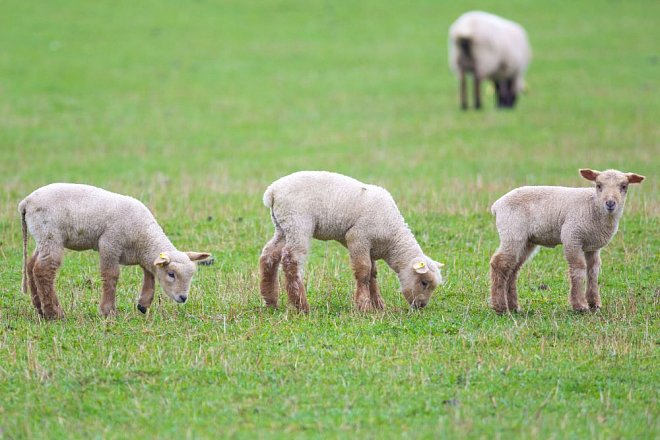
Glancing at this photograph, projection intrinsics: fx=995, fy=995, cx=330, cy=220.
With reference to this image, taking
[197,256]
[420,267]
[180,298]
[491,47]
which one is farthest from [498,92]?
[180,298]

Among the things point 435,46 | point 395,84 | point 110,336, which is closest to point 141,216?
point 110,336

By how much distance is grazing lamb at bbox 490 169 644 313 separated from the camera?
9547 mm

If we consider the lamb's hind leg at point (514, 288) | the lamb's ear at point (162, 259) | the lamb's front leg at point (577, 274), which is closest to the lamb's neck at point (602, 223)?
the lamb's front leg at point (577, 274)

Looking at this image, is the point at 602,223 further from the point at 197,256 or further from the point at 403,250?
the point at 197,256

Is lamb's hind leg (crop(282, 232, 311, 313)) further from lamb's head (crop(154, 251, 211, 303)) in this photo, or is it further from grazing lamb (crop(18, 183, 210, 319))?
lamb's head (crop(154, 251, 211, 303))

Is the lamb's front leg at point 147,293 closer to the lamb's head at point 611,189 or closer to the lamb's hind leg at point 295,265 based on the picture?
the lamb's hind leg at point 295,265

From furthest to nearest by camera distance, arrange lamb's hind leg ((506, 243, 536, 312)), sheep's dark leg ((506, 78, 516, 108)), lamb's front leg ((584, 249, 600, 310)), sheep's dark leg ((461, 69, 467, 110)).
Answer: sheep's dark leg ((506, 78, 516, 108)) → sheep's dark leg ((461, 69, 467, 110)) → lamb's hind leg ((506, 243, 536, 312)) → lamb's front leg ((584, 249, 600, 310))

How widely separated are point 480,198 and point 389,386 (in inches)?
321

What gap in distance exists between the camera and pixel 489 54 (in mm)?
25469

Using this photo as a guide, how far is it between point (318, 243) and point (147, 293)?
13.2 ft

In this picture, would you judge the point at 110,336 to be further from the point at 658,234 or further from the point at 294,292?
the point at 658,234

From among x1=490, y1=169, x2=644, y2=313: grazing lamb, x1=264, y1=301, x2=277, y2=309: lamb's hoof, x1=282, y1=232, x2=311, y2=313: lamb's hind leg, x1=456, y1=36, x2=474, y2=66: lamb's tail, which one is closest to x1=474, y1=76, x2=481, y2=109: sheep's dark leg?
x1=456, y1=36, x2=474, y2=66: lamb's tail

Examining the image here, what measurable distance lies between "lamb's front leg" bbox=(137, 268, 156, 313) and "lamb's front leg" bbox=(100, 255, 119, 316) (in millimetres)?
281

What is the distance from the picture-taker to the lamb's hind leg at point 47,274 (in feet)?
30.4
